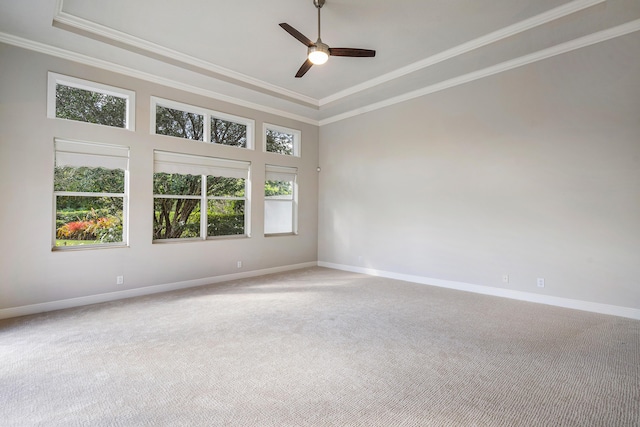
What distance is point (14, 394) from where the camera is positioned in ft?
6.68

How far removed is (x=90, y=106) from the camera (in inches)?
163

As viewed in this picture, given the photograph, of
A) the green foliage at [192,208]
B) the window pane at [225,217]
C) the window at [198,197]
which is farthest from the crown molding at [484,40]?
the window pane at [225,217]

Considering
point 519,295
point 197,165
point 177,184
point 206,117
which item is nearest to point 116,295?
point 177,184

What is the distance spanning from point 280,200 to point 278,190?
0.70 feet

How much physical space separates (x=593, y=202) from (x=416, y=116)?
2.77 metres

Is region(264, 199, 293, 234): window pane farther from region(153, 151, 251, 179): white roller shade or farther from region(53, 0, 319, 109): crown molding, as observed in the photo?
region(53, 0, 319, 109): crown molding

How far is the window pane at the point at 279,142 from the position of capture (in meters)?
6.18

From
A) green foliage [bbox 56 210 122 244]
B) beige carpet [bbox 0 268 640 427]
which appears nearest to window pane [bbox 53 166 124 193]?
green foliage [bbox 56 210 122 244]

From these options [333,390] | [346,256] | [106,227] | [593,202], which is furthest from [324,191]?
[333,390]

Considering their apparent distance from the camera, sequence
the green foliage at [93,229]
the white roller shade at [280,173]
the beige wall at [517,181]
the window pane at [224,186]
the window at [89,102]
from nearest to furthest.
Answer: the beige wall at [517,181], the window at [89,102], the green foliage at [93,229], the window pane at [224,186], the white roller shade at [280,173]

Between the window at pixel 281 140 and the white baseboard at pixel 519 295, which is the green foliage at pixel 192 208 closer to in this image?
the window at pixel 281 140

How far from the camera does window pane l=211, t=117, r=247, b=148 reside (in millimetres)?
5375

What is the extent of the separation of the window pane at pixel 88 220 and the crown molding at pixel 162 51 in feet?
6.69

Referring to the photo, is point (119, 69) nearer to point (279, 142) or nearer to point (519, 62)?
point (279, 142)
